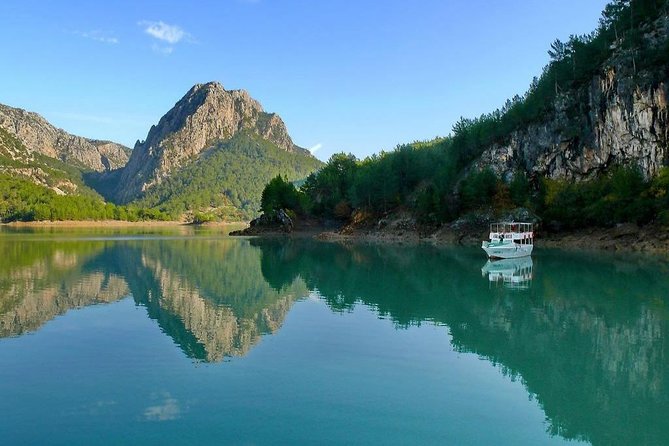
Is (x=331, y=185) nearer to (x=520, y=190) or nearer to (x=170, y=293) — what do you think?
(x=520, y=190)

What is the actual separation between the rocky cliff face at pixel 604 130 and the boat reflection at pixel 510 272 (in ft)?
114

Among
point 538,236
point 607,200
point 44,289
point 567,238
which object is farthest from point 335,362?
point 538,236

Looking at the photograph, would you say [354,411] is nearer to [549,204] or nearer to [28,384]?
[28,384]

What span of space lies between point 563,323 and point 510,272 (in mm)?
23678

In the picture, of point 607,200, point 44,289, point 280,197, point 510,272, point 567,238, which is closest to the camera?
point 44,289

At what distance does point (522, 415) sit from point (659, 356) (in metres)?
9.34

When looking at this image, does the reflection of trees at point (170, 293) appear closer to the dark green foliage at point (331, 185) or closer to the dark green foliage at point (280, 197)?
the dark green foliage at point (331, 185)

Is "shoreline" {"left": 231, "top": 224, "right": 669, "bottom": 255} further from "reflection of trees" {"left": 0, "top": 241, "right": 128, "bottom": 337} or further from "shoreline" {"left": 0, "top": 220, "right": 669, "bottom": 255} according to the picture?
"reflection of trees" {"left": 0, "top": 241, "right": 128, "bottom": 337}

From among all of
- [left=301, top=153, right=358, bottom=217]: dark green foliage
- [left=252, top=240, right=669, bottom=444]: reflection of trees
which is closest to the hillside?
[left=301, top=153, right=358, bottom=217]: dark green foliage

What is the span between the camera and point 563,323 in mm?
26047

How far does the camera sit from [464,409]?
46.7 ft

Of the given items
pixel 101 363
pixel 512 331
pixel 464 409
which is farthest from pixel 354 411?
pixel 512 331

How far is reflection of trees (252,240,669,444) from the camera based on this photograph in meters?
14.5

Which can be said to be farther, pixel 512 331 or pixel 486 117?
pixel 486 117
